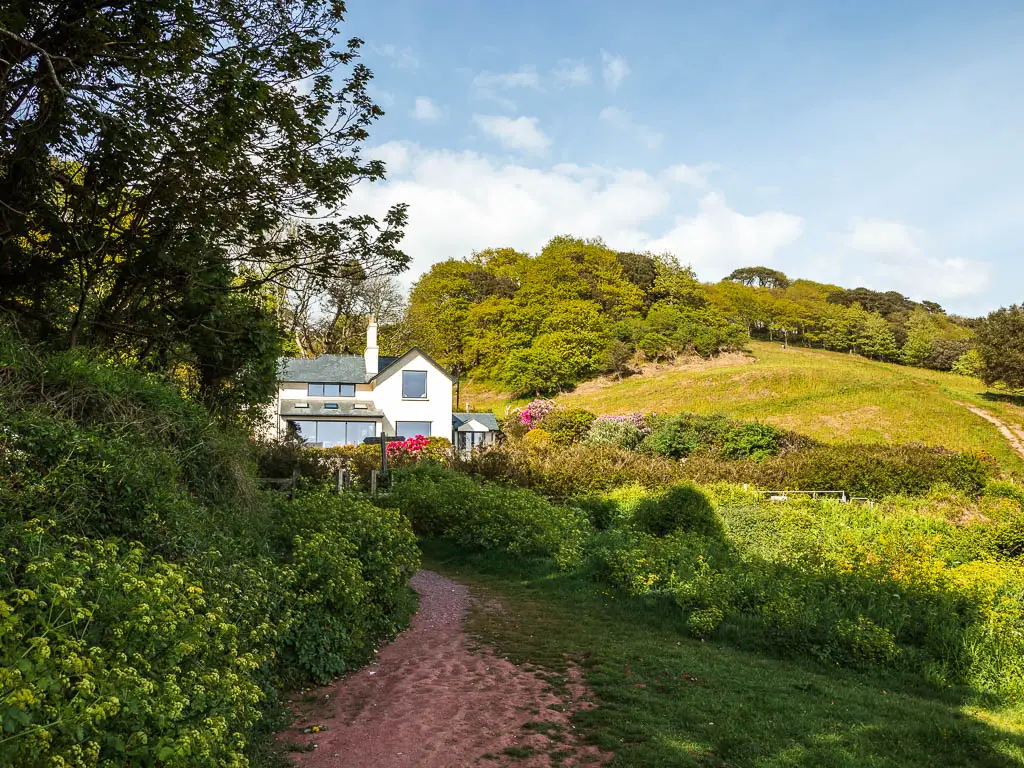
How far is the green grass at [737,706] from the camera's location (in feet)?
15.6

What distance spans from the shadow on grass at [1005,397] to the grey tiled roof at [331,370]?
33.1 m

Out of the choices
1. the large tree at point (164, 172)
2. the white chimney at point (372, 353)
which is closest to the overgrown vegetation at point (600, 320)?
the white chimney at point (372, 353)

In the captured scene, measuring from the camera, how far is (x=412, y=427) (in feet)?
111

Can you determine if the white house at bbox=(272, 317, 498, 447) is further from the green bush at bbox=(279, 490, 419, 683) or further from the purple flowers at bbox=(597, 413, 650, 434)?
the green bush at bbox=(279, 490, 419, 683)

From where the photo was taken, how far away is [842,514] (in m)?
14.6

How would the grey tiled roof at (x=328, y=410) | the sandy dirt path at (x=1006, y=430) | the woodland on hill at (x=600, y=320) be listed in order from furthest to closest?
the woodland on hill at (x=600, y=320) < the grey tiled roof at (x=328, y=410) < the sandy dirt path at (x=1006, y=430)

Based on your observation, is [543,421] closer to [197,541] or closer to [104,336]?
[104,336]

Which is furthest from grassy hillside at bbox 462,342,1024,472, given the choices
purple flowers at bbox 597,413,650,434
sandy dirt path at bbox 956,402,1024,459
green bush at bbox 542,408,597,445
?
purple flowers at bbox 597,413,650,434

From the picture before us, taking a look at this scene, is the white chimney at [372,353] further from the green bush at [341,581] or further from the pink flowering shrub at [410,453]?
the green bush at [341,581]

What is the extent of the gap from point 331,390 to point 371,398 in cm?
215

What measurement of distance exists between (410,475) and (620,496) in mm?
5454

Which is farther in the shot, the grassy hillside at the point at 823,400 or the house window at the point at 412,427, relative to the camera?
the house window at the point at 412,427

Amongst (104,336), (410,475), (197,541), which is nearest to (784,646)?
(197,541)

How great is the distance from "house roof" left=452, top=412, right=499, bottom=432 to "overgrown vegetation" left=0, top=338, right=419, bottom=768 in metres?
26.9
